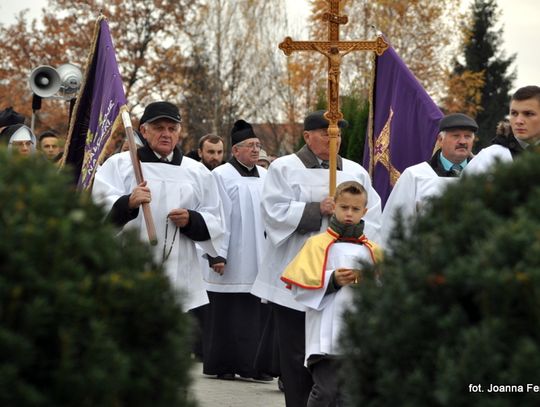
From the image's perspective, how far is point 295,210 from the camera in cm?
786

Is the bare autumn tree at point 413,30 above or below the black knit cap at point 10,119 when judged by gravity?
above

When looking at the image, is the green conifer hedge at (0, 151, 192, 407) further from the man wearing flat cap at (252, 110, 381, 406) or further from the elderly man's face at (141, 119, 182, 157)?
the elderly man's face at (141, 119, 182, 157)

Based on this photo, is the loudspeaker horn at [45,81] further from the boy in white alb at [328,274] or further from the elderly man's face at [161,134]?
the boy in white alb at [328,274]

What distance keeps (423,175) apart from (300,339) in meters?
1.50

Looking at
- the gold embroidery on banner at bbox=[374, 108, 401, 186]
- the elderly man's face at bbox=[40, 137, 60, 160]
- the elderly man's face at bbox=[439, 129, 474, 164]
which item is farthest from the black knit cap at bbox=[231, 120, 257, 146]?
the elderly man's face at bbox=[439, 129, 474, 164]

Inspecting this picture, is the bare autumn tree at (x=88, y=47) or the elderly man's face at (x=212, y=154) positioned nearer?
the elderly man's face at (x=212, y=154)

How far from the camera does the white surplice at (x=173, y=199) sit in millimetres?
7824

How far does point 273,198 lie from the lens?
806 cm

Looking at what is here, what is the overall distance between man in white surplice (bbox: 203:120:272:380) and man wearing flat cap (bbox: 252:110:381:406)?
2.86m

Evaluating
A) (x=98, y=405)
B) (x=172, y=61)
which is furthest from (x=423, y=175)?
(x=172, y=61)

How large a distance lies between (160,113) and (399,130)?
2.66m

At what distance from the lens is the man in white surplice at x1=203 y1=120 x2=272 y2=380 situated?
11133 millimetres

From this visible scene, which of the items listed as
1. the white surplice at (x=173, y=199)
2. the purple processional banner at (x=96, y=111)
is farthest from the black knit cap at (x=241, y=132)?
the white surplice at (x=173, y=199)

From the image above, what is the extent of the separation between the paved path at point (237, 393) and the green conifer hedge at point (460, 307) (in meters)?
5.49
